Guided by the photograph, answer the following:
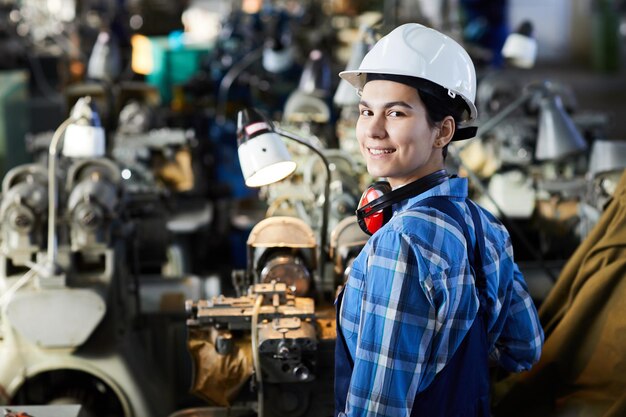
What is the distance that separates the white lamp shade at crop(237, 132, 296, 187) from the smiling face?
1.34 ft

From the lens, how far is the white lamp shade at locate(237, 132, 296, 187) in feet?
7.94

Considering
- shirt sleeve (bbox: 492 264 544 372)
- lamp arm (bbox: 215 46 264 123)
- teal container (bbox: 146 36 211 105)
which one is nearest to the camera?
shirt sleeve (bbox: 492 264 544 372)

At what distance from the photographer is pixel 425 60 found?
6.64 feet

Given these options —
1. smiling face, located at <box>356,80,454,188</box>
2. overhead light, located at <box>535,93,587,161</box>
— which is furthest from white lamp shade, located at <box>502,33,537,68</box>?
smiling face, located at <box>356,80,454,188</box>

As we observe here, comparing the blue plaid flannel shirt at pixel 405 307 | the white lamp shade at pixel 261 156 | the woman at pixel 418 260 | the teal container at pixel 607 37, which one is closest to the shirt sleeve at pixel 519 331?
the woman at pixel 418 260

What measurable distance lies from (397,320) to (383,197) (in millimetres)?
313

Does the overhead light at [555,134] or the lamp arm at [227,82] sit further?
the lamp arm at [227,82]

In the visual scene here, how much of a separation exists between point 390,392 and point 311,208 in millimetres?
1914

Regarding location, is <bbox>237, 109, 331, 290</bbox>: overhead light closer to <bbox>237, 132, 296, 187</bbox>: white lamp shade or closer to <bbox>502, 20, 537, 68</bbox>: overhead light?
<bbox>237, 132, 296, 187</bbox>: white lamp shade

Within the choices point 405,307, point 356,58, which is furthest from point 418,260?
point 356,58

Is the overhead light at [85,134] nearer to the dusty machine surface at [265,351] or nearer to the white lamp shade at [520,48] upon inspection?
the dusty machine surface at [265,351]

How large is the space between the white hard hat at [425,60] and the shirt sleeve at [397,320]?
0.37 metres

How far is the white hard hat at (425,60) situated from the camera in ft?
6.64

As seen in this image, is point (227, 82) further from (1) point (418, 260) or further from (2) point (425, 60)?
(1) point (418, 260)
